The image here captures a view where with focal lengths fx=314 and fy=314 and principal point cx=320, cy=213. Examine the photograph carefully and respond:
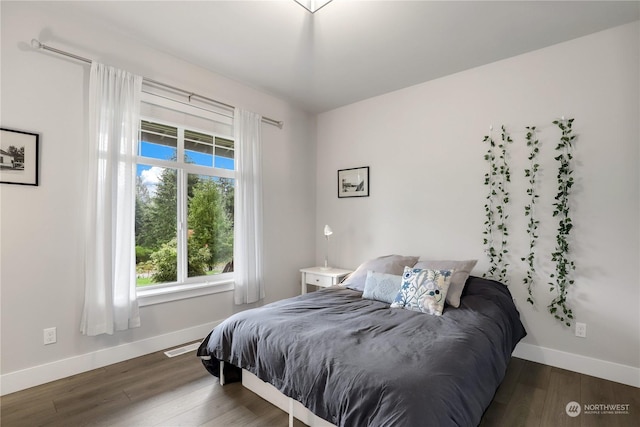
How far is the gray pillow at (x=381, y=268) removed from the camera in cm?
293

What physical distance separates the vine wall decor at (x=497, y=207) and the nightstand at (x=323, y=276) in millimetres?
1496

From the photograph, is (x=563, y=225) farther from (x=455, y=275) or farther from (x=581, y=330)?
(x=455, y=275)

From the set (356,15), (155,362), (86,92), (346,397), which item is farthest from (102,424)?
(356,15)

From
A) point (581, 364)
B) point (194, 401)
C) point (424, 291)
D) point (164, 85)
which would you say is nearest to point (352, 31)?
point (164, 85)

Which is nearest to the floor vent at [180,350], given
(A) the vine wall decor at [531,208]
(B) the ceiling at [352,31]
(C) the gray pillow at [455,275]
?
(C) the gray pillow at [455,275]

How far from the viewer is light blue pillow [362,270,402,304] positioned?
2.54 m

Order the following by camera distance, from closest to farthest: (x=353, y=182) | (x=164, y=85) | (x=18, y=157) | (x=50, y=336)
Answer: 1. (x=18, y=157)
2. (x=50, y=336)
3. (x=164, y=85)
4. (x=353, y=182)

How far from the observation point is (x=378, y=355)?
5.08 feet

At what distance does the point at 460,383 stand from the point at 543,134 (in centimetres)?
234

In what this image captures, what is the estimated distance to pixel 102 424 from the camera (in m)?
1.82

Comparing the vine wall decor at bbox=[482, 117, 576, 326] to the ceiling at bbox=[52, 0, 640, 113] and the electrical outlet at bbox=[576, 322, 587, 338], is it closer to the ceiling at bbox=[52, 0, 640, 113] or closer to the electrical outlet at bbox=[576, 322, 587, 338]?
the electrical outlet at bbox=[576, 322, 587, 338]

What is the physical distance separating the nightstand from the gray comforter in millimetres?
1040

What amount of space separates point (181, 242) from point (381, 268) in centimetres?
199

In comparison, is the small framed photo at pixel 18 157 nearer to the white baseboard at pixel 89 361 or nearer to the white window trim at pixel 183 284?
the white window trim at pixel 183 284
